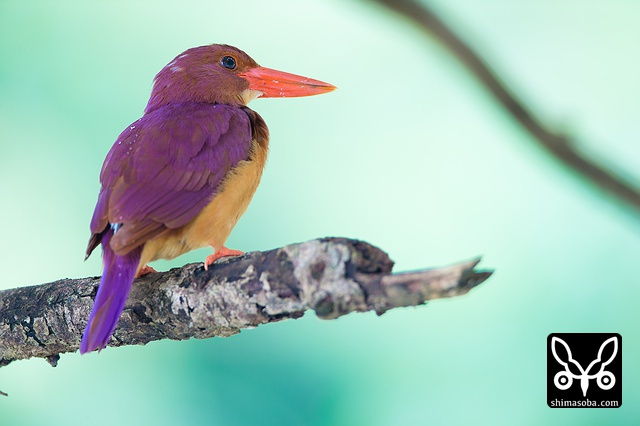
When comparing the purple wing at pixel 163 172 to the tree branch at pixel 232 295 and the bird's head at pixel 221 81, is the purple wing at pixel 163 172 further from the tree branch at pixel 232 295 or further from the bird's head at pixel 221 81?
the bird's head at pixel 221 81

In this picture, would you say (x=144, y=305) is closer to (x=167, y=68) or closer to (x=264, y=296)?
(x=264, y=296)

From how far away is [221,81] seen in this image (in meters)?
2.42

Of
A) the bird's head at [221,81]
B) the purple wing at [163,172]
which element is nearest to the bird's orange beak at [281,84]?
the bird's head at [221,81]

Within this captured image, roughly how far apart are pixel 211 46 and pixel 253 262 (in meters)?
1.06

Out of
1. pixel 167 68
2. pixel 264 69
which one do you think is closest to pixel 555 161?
pixel 264 69

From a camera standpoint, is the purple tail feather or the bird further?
the bird

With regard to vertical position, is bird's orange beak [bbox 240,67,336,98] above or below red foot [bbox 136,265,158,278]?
above

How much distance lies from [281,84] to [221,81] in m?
0.23

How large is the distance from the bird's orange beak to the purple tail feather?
883 millimetres

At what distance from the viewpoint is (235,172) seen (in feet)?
6.61

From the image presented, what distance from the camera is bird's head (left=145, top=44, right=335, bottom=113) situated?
2.38m

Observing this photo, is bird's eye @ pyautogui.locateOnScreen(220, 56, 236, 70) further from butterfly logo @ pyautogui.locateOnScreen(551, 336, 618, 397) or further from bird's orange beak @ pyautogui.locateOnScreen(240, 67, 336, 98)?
butterfly logo @ pyautogui.locateOnScreen(551, 336, 618, 397)

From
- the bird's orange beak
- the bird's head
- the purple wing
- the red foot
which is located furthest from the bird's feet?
the bird's orange beak

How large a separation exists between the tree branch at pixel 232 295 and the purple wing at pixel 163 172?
0.16m
